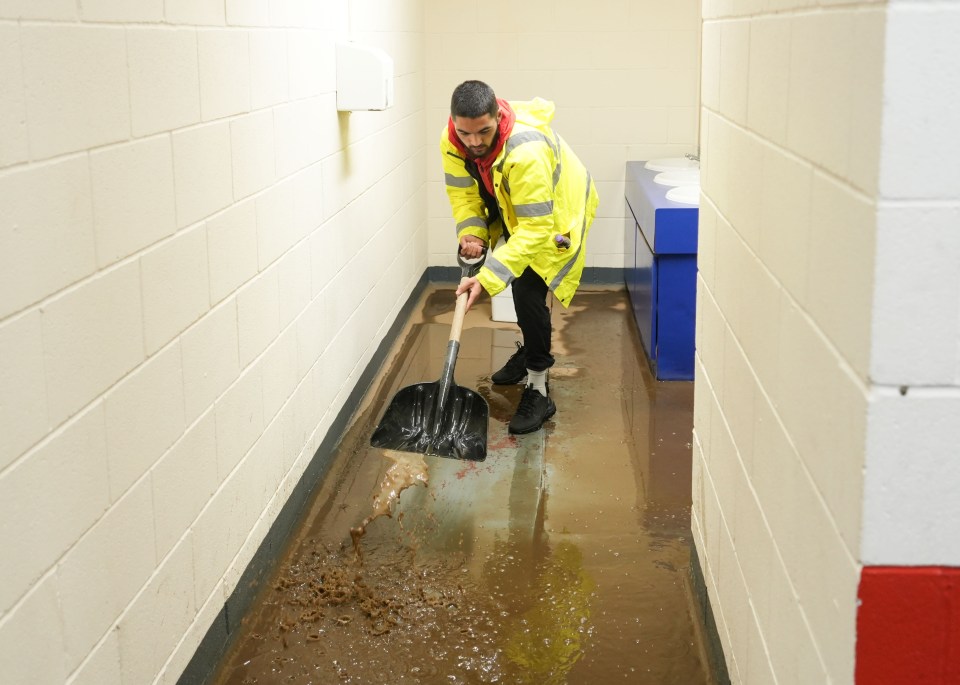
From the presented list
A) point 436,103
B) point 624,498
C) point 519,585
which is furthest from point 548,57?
point 519,585

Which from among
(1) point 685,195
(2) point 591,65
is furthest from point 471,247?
(2) point 591,65

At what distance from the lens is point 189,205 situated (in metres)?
2.30

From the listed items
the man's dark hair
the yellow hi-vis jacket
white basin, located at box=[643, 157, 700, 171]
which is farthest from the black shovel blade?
white basin, located at box=[643, 157, 700, 171]

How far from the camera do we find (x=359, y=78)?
3.84 meters

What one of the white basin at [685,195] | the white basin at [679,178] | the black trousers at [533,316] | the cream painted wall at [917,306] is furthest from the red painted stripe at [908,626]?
the white basin at [679,178]

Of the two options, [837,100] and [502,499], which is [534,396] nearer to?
[502,499]

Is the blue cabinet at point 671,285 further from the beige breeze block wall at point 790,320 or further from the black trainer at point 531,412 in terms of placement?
the beige breeze block wall at point 790,320

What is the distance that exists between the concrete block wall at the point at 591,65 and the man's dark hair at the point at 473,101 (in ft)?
8.72

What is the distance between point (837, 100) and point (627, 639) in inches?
64.7

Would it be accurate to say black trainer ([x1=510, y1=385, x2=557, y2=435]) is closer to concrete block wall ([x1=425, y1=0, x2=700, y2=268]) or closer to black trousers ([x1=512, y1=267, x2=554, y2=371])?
black trousers ([x1=512, y1=267, x2=554, y2=371])

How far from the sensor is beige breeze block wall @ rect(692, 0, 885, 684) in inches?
48.7

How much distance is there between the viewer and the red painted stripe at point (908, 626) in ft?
4.01

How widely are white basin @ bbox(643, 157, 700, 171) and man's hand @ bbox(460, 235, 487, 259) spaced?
183cm

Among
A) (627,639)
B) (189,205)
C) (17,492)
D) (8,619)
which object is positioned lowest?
(627,639)
